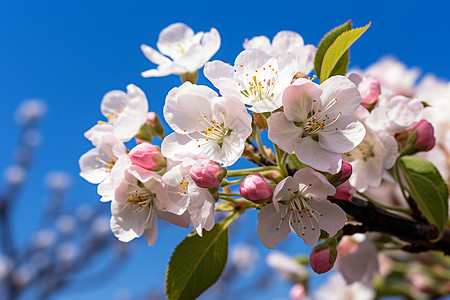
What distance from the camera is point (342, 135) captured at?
789 millimetres

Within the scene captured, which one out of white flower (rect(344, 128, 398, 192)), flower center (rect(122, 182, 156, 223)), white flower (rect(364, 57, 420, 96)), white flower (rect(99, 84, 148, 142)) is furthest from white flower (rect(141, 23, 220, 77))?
white flower (rect(364, 57, 420, 96))

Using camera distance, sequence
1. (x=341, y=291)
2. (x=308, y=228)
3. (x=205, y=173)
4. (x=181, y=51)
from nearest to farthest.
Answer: (x=205, y=173) → (x=308, y=228) → (x=181, y=51) → (x=341, y=291)

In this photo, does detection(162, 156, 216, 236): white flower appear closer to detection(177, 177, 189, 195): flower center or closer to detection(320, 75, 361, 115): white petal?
detection(177, 177, 189, 195): flower center

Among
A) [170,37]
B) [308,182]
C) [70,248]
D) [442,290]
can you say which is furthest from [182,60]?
[70,248]

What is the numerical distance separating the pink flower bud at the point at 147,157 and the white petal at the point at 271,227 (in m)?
0.22

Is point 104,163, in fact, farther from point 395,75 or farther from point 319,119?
point 395,75

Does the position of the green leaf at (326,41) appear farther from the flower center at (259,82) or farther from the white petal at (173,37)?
the white petal at (173,37)

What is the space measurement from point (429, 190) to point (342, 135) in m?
0.28

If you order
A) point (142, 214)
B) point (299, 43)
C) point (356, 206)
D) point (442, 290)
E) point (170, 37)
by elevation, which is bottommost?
point (442, 290)

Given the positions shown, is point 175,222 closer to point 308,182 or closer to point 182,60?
point 308,182

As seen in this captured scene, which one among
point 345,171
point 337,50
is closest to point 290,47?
point 337,50

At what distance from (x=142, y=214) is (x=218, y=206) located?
17 centimetres

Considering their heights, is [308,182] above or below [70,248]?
above

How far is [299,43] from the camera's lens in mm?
1052
